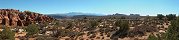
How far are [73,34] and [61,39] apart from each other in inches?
217

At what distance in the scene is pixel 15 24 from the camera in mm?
86500

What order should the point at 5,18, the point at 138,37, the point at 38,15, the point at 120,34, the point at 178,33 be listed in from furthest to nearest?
the point at 38,15, the point at 5,18, the point at 120,34, the point at 138,37, the point at 178,33

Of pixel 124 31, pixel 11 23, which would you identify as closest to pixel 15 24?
pixel 11 23

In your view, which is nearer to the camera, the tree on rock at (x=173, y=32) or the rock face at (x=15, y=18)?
the tree on rock at (x=173, y=32)

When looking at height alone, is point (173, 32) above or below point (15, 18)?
above

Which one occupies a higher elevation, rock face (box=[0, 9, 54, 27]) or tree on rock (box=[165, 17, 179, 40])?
tree on rock (box=[165, 17, 179, 40])

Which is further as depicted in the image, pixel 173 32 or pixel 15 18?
pixel 15 18

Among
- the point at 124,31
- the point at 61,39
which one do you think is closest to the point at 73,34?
the point at 61,39

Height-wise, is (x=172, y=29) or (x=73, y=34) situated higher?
(x=172, y=29)

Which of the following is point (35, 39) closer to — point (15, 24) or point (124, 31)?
point (124, 31)

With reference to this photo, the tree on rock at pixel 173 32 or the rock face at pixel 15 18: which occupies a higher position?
the tree on rock at pixel 173 32

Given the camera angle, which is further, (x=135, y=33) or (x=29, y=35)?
(x=29, y=35)

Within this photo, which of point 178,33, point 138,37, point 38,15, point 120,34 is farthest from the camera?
point 38,15

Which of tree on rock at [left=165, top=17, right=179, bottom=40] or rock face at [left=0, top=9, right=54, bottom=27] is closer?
tree on rock at [left=165, top=17, right=179, bottom=40]
